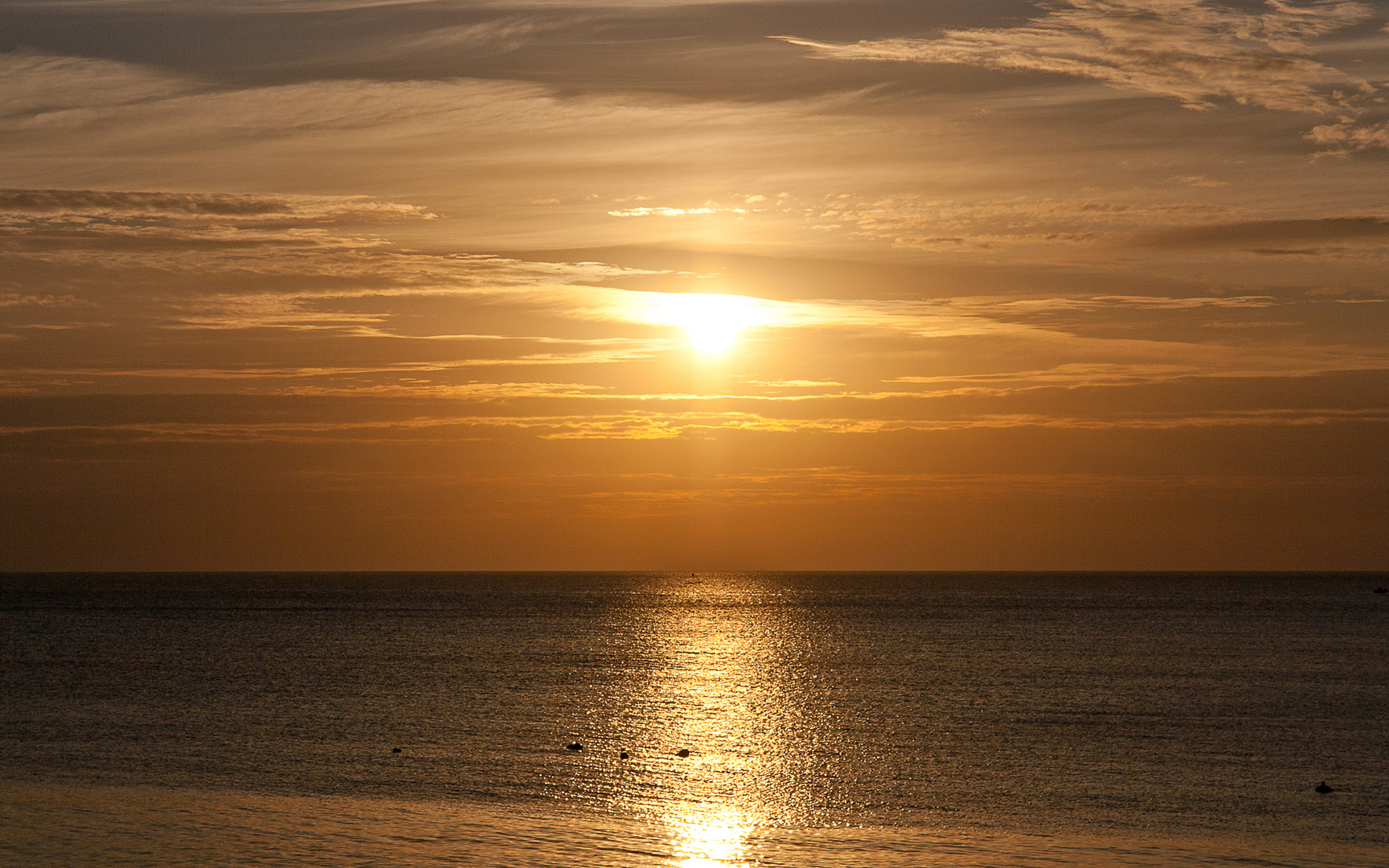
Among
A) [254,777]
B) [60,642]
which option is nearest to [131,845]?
[254,777]

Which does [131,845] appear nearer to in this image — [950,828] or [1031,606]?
[950,828]

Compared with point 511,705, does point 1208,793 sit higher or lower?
higher

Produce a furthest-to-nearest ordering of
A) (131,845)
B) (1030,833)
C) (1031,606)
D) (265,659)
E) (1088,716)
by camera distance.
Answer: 1. (1031,606)
2. (265,659)
3. (1088,716)
4. (1030,833)
5. (131,845)

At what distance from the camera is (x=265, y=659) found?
297ft

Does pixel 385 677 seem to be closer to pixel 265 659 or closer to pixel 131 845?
pixel 265 659

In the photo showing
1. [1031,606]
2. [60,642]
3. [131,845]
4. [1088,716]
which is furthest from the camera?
[1031,606]

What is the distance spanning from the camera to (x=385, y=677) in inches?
2997

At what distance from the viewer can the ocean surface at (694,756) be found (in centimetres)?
3177

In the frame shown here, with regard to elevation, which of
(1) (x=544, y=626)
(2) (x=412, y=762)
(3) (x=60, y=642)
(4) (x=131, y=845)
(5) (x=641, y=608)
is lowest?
(5) (x=641, y=608)

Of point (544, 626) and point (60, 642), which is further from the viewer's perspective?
point (544, 626)

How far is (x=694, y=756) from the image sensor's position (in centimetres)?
4531

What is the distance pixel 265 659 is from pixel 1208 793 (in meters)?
70.8

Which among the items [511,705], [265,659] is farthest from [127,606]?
[511,705]

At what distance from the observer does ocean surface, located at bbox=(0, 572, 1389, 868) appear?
31766mm
